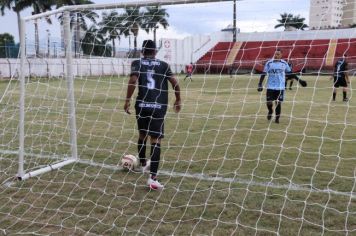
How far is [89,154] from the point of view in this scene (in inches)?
290

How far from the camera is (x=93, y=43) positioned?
708 centimetres

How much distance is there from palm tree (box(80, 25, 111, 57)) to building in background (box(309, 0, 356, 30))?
3.24 m

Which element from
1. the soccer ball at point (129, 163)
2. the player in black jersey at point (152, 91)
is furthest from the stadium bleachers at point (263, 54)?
the soccer ball at point (129, 163)

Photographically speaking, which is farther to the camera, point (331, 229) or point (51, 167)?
point (51, 167)

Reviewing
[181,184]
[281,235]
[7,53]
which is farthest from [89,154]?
[7,53]

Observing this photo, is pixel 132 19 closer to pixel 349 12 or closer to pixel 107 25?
pixel 107 25

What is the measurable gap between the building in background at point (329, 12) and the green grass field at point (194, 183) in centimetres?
198

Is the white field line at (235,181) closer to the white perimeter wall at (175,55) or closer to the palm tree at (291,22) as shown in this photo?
the white perimeter wall at (175,55)

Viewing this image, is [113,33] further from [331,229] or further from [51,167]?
[331,229]

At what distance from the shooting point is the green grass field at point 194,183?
4.30m

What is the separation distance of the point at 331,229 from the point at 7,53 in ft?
116

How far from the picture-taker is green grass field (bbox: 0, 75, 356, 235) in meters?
4.30

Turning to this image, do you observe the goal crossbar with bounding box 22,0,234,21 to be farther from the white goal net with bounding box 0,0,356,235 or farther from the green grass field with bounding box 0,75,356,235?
the green grass field with bounding box 0,75,356,235

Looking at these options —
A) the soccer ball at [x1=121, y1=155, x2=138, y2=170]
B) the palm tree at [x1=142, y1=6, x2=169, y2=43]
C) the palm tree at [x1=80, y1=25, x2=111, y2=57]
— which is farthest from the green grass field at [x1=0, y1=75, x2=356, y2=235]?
the palm tree at [x1=142, y1=6, x2=169, y2=43]
